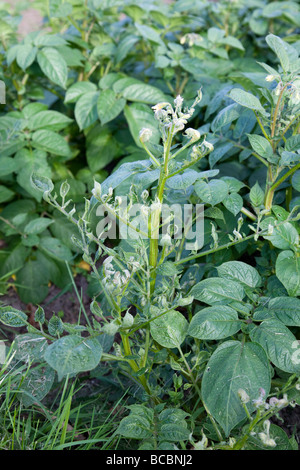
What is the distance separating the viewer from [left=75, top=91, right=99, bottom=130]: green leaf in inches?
65.4

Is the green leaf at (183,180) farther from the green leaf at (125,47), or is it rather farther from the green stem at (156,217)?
the green leaf at (125,47)

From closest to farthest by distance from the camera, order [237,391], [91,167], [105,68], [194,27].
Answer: [237,391]
[91,167]
[105,68]
[194,27]

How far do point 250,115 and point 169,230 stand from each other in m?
0.54

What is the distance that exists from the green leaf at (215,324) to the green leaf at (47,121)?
1.00m

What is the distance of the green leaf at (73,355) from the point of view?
824 millimetres

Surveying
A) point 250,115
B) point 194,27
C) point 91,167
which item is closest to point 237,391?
point 250,115

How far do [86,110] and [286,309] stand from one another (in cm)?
103

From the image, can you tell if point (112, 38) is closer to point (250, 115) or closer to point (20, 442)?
point (250, 115)

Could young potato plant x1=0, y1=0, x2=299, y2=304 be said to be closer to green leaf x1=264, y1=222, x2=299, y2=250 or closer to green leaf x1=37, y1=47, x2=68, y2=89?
green leaf x1=37, y1=47, x2=68, y2=89

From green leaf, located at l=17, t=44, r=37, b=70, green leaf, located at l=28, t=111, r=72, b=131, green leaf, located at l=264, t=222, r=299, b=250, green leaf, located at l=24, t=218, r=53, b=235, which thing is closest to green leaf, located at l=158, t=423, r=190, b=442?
green leaf, located at l=264, t=222, r=299, b=250

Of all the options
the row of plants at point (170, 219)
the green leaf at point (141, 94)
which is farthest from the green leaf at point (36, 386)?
the green leaf at point (141, 94)

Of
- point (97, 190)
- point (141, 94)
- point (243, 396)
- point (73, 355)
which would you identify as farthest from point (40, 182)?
point (141, 94)

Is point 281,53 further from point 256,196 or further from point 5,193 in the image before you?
point 5,193
